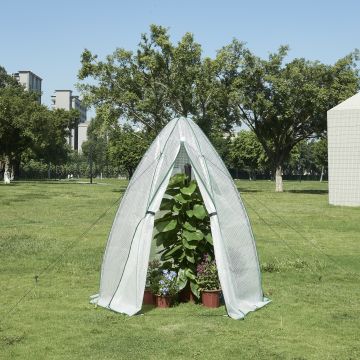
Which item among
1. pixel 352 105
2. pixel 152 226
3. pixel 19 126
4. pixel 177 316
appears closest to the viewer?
pixel 177 316

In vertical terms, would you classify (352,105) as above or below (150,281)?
above

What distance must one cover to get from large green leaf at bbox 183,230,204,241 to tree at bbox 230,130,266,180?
109927 mm

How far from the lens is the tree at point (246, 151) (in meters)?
121

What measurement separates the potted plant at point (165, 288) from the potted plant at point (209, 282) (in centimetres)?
44

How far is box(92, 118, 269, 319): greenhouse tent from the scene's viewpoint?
Answer: 8977mm

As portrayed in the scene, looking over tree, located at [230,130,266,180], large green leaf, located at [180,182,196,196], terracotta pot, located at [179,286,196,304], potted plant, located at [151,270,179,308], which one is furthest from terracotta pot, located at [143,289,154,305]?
tree, located at [230,130,266,180]

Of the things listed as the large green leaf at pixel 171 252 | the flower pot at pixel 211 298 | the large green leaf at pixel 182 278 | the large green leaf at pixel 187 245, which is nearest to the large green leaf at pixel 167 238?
the large green leaf at pixel 171 252

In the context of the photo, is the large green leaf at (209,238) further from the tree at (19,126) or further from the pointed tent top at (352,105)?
the tree at (19,126)

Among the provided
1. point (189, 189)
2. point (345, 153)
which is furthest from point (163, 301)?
point (345, 153)

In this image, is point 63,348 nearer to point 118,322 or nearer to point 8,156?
point 118,322

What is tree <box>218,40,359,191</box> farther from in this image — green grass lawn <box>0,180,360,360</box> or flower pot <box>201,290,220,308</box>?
flower pot <box>201,290,220,308</box>

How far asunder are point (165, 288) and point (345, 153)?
1184 inches

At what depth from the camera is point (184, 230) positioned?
9.48 m

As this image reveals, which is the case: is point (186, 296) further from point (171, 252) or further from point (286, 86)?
point (286, 86)
